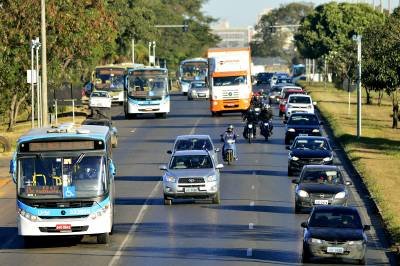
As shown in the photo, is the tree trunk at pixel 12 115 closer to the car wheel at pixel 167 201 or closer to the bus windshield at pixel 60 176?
the car wheel at pixel 167 201

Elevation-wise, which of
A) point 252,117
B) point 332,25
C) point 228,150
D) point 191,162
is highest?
point 332,25

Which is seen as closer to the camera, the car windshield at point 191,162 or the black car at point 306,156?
the car windshield at point 191,162

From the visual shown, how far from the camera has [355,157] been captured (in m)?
51.4

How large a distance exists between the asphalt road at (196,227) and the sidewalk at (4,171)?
1.40 meters

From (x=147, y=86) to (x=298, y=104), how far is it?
1068 cm

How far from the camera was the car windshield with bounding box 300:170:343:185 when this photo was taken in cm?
3538

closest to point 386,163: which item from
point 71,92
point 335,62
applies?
point 71,92

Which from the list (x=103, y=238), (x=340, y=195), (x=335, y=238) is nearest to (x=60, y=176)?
(x=103, y=238)

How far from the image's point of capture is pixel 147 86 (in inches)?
2975

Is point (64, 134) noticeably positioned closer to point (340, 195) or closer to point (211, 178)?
point (211, 178)

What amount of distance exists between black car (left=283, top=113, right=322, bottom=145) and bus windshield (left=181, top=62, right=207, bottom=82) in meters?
51.1

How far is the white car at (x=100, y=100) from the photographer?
83.2 m

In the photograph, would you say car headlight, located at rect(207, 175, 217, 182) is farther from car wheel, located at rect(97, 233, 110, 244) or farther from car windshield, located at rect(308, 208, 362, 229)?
car windshield, located at rect(308, 208, 362, 229)

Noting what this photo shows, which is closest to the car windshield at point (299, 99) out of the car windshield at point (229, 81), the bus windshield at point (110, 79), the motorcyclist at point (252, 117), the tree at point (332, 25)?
the car windshield at point (229, 81)
